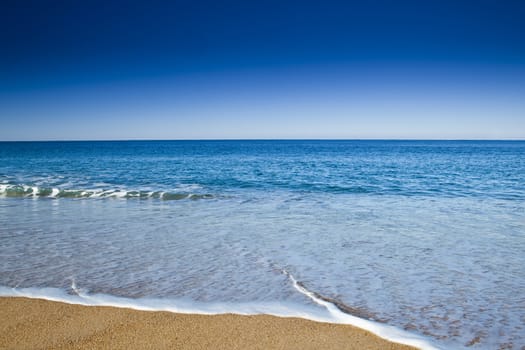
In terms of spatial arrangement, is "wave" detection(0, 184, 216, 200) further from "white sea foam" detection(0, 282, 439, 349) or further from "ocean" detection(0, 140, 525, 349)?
"white sea foam" detection(0, 282, 439, 349)

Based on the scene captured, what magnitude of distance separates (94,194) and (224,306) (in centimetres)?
1372

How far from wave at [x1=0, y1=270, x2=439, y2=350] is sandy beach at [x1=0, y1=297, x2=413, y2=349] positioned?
0.16 m

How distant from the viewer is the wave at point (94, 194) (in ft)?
52.5

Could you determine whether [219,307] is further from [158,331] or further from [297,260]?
[297,260]

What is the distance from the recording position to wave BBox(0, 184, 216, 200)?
52.5 feet

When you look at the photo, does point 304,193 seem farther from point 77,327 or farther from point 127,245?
point 77,327

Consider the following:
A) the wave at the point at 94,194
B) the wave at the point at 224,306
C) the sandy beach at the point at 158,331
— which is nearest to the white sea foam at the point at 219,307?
the wave at the point at 224,306

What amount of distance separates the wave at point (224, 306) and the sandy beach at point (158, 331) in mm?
159

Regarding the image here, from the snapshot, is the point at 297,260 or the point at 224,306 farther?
the point at 297,260

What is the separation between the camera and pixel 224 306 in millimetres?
4891

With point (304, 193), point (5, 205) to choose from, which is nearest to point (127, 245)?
point (5, 205)

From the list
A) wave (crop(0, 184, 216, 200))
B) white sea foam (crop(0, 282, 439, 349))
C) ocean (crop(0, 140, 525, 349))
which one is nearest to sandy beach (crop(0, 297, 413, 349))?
white sea foam (crop(0, 282, 439, 349))

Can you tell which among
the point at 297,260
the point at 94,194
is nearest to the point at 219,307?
the point at 297,260

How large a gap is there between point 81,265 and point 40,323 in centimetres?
245
